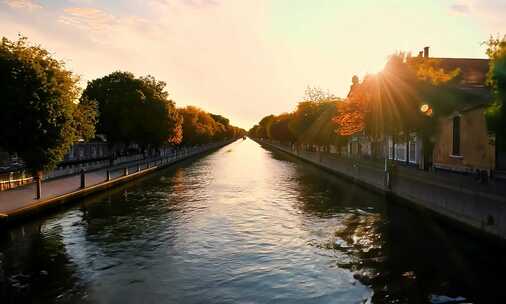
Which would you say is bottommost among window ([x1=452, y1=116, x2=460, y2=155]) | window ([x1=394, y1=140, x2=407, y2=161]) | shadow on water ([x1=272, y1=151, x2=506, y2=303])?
shadow on water ([x1=272, y1=151, x2=506, y2=303])

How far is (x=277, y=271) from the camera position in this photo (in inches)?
467

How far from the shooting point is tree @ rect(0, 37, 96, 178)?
1800cm

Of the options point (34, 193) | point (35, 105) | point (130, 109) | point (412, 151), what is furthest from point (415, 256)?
point (130, 109)

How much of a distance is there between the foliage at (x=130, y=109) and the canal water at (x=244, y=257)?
111 ft

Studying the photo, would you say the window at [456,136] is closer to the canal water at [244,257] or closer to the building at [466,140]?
the building at [466,140]

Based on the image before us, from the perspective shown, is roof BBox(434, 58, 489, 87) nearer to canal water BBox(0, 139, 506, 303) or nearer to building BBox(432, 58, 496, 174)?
building BBox(432, 58, 496, 174)

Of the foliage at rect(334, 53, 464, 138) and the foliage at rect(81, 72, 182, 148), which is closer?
the foliage at rect(334, 53, 464, 138)

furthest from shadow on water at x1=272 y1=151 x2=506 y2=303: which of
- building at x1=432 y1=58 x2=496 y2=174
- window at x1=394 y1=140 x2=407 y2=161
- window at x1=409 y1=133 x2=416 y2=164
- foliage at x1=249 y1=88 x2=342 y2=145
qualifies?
foliage at x1=249 y1=88 x2=342 y2=145

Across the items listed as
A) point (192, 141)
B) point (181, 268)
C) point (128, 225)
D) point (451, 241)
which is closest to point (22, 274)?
point (181, 268)

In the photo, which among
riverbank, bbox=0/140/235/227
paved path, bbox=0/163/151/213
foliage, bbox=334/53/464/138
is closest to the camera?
riverbank, bbox=0/140/235/227

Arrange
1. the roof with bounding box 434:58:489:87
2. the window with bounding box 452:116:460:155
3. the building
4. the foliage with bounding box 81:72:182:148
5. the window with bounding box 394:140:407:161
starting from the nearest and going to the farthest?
the building → the window with bounding box 452:116:460:155 → the window with bounding box 394:140:407:161 → the foliage with bounding box 81:72:182:148 → the roof with bounding box 434:58:489:87

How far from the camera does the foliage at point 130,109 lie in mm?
54625

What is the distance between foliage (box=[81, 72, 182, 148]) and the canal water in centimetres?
3387

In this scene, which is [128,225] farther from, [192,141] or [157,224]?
[192,141]
